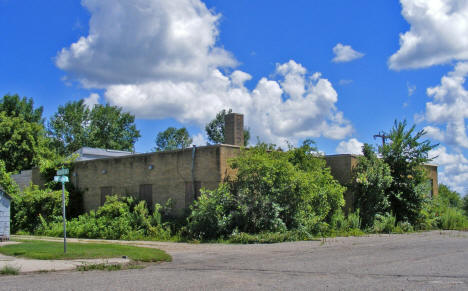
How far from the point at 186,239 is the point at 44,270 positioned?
888 cm

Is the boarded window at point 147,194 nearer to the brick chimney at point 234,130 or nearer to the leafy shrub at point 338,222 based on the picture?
the brick chimney at point 234,130

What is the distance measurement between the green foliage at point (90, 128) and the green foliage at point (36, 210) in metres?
35.2

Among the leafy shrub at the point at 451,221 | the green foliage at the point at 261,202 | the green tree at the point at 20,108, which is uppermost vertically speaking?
the green tree at the point at 20,108

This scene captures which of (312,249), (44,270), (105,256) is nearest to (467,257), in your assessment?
(312,249)

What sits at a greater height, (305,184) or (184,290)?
(305,184)

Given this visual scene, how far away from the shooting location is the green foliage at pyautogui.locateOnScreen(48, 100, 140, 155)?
204 ft

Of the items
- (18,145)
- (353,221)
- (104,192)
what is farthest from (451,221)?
(18,145)

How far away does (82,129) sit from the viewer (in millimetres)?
63000

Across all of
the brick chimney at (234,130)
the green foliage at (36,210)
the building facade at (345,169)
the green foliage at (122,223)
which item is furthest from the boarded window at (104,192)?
the building facade at (345,169)

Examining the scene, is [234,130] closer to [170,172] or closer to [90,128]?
[170,172]

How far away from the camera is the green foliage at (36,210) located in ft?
87.8

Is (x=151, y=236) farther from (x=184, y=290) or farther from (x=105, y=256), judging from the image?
(x=184, y=290)

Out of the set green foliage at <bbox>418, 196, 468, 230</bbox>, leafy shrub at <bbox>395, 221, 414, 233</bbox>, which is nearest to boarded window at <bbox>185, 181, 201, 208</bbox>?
leafy shrub at <bbox>395, 221, 414, 233</bbox>

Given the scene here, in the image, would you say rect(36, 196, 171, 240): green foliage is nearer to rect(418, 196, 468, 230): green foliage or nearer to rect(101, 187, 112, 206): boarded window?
rect(101, 187, 112, 206): boarded window
